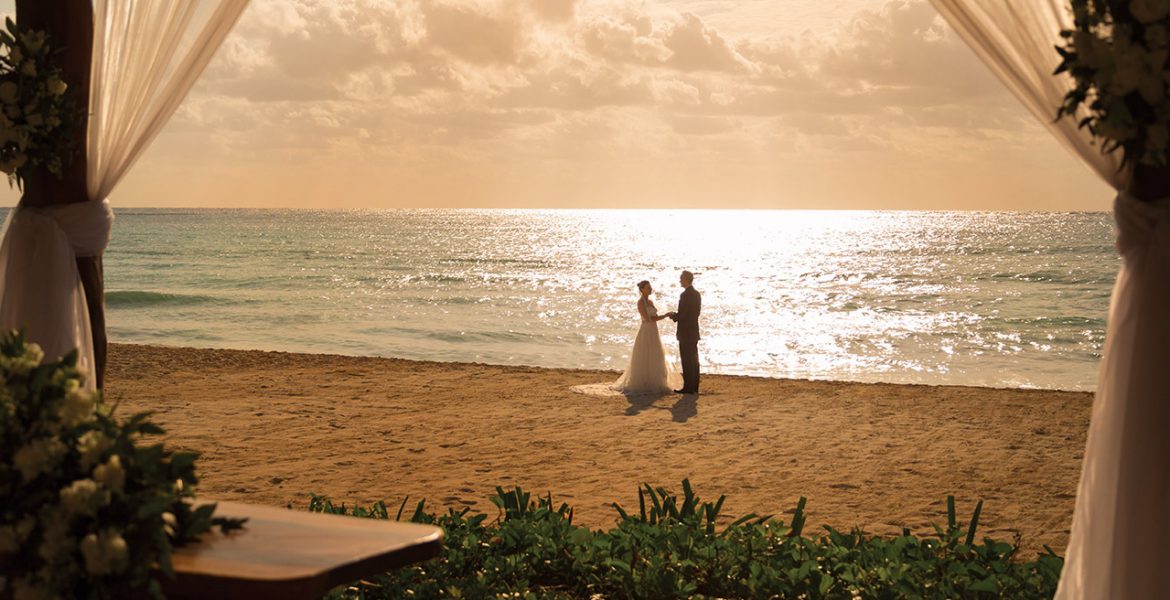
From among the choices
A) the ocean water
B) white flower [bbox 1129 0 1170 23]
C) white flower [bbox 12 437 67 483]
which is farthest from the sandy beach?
the ocean water

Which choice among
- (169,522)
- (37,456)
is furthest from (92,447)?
(169,522)

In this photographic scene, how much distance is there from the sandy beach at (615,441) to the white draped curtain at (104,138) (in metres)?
2.32

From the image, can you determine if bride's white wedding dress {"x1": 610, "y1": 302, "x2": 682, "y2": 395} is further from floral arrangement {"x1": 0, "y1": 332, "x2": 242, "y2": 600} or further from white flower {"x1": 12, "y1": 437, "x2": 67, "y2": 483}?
white flower {"x1": 12, "y1": 437, "x2": 67, "y2": 483}

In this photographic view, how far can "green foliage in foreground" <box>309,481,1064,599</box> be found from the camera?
165 inches

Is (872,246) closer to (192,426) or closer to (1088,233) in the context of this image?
(1088,233)

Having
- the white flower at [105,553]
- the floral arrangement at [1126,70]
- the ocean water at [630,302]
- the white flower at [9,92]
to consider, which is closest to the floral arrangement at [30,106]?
the white flower at [9,92]

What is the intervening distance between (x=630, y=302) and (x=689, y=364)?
2070cm

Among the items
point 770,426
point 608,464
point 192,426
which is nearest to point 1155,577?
point 608,464

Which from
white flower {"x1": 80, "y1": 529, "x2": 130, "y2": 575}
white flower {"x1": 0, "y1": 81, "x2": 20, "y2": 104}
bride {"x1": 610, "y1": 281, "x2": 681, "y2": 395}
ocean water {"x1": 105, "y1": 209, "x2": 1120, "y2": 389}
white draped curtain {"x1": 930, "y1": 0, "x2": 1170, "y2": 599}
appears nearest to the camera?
white flower {"x1": 80, "y1": 529, "x2": 130, "y2": 575}

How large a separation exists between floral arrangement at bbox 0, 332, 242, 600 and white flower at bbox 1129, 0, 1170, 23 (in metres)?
2.49

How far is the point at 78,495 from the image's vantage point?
2176 mm

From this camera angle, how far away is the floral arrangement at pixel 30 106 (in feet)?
14.6

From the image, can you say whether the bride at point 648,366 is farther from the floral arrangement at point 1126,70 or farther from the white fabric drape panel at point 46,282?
the floral arrangement at point 1126,70

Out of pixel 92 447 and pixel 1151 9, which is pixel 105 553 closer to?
pixel 92 447
